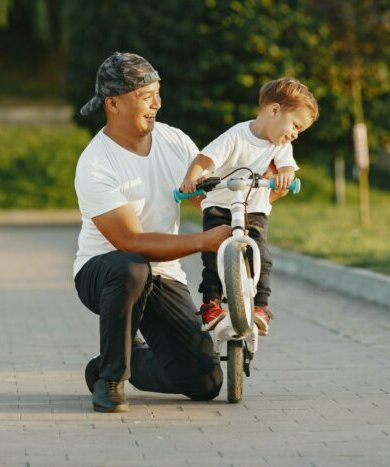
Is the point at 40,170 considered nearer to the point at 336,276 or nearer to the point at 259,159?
the point at 336,276

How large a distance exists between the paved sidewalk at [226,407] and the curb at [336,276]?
2.22 feet

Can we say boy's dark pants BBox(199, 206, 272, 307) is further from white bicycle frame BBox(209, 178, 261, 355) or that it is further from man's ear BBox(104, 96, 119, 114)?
man's ear BBox(104, 96, 119, 114)

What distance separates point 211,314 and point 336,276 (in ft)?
23.6

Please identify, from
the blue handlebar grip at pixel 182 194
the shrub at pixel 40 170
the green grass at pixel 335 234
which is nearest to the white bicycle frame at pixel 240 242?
the blue handlebar grip at pixel 182 194

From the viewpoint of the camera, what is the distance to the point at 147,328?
753 centimetres

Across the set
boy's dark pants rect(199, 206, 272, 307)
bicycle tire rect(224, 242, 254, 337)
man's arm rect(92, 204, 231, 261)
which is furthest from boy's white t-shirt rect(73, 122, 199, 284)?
bicycle tire rect(224, 242, 254, 337)

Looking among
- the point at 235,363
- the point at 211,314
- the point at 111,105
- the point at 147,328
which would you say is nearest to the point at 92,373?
the point at 147,328

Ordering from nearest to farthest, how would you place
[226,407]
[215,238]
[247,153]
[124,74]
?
1. [215,238]
2. [124,74]
3. [226,407]
4. [247,153]

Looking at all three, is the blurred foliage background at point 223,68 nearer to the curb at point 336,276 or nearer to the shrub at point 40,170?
the shrub at point 40,170

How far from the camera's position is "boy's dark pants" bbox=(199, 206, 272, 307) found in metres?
7.85

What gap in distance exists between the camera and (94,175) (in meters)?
7.24

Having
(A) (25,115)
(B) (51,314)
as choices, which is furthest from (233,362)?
(A) (25,115)

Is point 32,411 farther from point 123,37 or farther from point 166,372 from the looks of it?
point 123,37

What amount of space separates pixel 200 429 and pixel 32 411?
1007 mm
